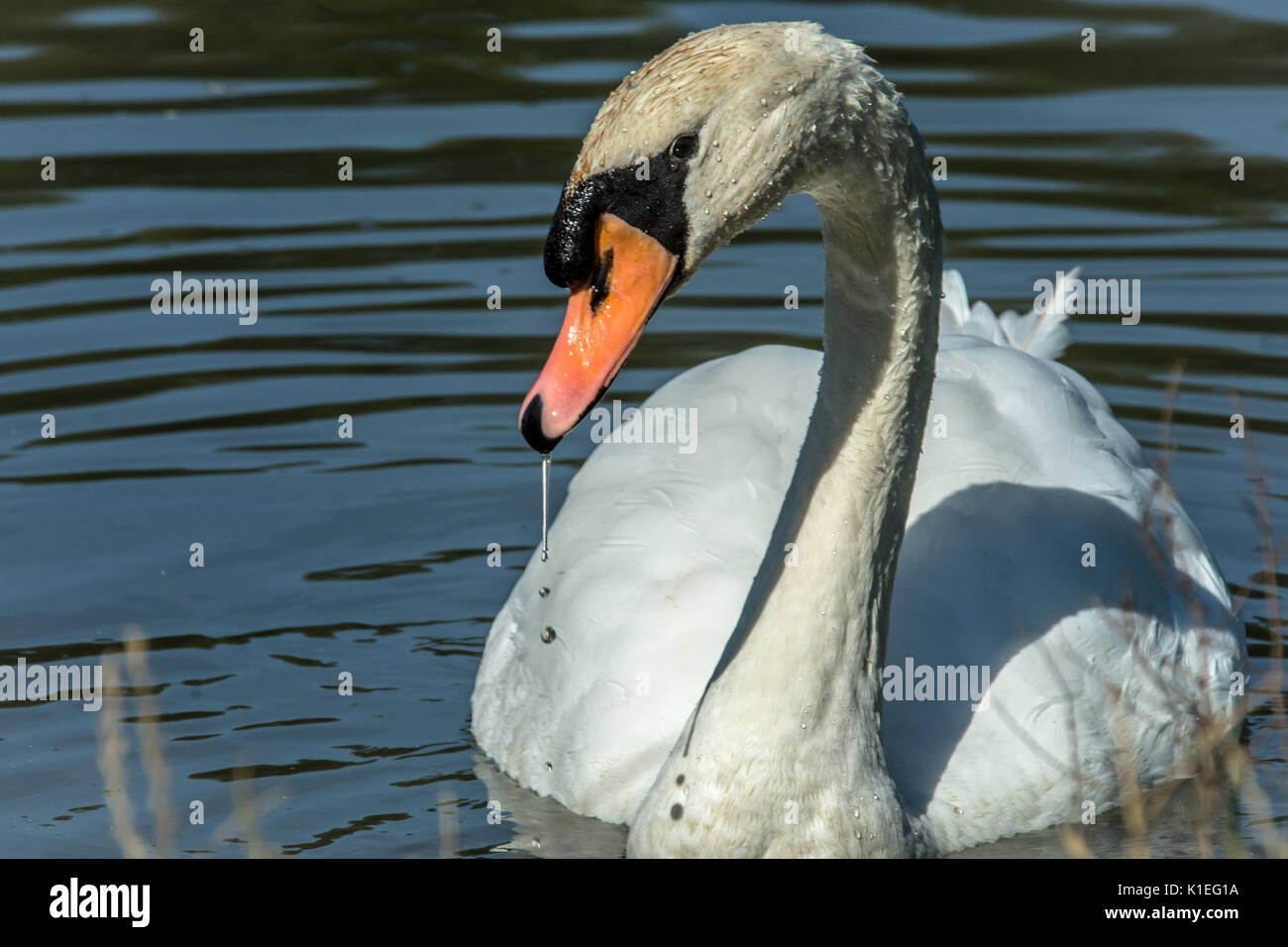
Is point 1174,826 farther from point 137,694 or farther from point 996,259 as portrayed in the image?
point 996,259

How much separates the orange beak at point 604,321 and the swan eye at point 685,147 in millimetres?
166

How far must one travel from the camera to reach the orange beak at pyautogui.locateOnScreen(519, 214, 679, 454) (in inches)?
164

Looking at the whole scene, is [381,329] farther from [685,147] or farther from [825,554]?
[685,147]

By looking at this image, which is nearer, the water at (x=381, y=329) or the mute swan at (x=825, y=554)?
the mute swan at (x=825, y=554)

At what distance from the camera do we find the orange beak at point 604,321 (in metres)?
A: 4.17

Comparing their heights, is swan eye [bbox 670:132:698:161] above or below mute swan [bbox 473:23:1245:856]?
above

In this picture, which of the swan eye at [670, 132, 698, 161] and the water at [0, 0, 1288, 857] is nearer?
the swan eye at [670, 132, 698, 161]

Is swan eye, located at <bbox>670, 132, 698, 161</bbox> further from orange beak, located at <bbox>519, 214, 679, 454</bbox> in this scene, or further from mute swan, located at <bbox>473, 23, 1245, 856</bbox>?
orange beak, located at <bbox>519, 214, 679, 454</bbox>

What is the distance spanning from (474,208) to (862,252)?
668cm

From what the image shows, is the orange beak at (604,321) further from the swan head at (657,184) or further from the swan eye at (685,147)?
the swan eye at (685,147)

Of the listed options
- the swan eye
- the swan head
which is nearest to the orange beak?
the swan head

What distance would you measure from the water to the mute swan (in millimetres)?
297

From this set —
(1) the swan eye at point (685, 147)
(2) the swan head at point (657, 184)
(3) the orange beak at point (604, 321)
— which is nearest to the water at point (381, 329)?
(3) the orange beak at point (604, 321)
